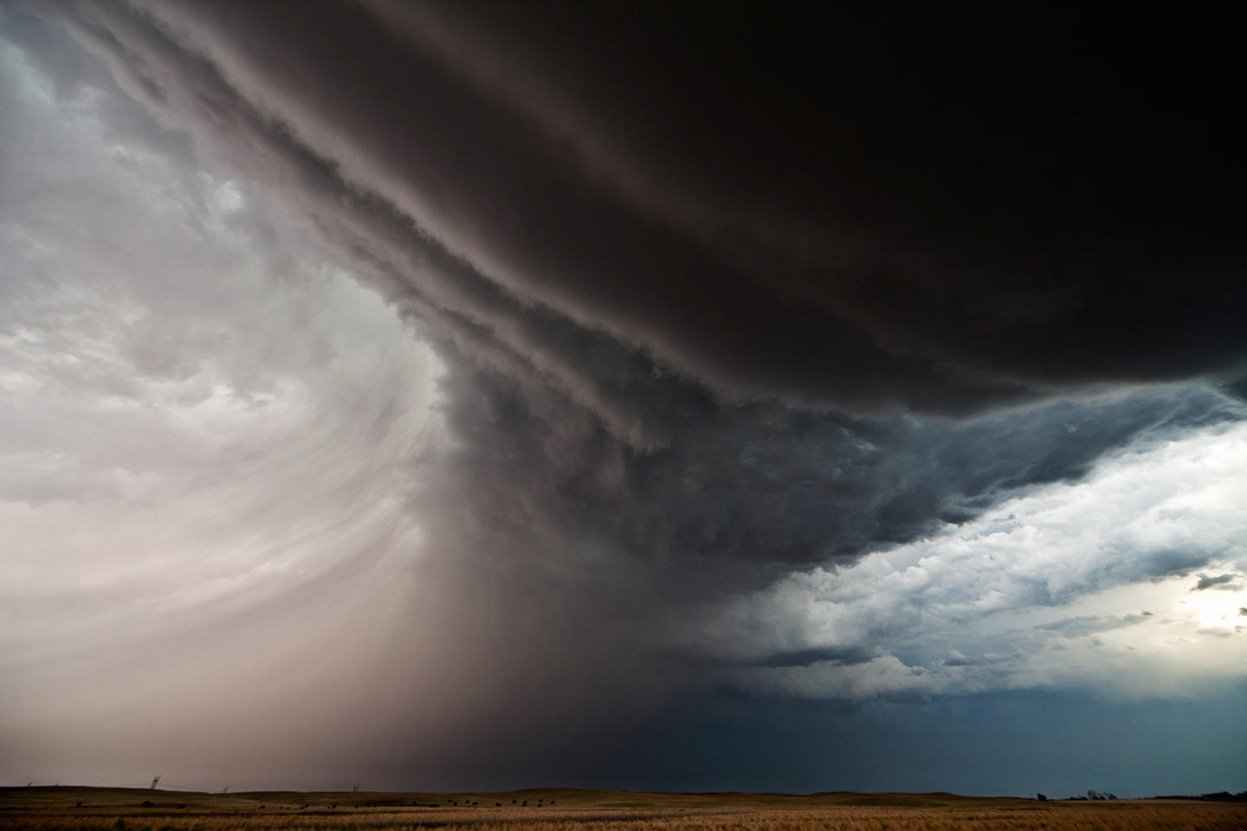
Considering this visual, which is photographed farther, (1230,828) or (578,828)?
(578,828)

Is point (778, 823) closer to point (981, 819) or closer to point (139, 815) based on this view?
point (981, 819)

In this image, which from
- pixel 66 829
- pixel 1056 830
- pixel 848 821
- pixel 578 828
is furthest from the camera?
pixel 848 821

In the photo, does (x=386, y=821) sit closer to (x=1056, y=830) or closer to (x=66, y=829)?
(x=66, y=829)

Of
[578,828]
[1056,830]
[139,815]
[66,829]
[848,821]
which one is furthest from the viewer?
[139,815]

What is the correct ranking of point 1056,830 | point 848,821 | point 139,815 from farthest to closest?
point 139,815, point 848,821, point 1056,830

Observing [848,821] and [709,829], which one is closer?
[709,829]

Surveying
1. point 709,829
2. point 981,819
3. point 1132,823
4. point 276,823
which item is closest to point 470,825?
point 276,823

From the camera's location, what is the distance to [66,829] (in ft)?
139

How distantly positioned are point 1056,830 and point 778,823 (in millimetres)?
22022

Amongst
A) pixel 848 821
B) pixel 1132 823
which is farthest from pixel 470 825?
pixel 1132 823

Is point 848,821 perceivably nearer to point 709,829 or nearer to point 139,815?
point 709,829

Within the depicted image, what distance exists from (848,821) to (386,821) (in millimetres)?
44353

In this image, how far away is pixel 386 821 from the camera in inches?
2266

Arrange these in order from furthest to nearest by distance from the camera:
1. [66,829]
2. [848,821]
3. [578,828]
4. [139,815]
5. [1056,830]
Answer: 1. [139,815]
2. [848,821]
3. [578,828]
4. [1056,830]
5. [66,829]
